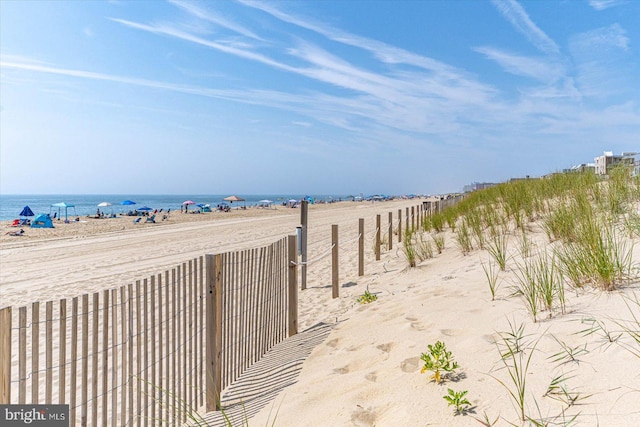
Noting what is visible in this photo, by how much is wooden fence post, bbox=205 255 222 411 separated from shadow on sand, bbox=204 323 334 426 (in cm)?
13

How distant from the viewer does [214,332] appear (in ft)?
11.8

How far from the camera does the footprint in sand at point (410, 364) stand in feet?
9.85

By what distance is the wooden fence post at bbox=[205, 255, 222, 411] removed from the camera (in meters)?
3.54

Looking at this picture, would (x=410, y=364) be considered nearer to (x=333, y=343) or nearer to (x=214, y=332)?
(x=333, y=343)

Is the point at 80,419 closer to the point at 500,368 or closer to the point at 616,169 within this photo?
the point at 500,368

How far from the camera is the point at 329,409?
2789mm

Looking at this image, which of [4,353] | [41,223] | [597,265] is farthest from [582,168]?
[41,223]

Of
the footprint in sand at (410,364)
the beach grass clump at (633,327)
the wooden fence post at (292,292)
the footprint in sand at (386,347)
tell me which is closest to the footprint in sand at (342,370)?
the footprint in sand at (386,347)

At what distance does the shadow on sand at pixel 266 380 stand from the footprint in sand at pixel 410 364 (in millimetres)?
1058

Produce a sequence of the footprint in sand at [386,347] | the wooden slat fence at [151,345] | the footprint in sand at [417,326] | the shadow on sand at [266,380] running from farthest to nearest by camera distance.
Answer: the footprint in sand at [417,326] → the footprint in sand at [386,347] → the shadow on sand at [266,380] → the wooden slat fence at [151,345]

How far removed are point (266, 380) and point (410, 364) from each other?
1.55 metres

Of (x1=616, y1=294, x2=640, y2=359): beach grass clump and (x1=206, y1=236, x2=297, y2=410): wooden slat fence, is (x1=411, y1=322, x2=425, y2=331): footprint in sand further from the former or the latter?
(x1=206, y1=236, x2=297, y2=410): wooden slat fence

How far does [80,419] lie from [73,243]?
1609 cm

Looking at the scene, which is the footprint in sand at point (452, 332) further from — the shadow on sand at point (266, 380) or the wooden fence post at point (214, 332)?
the wooden fence post at point (214, 332)
